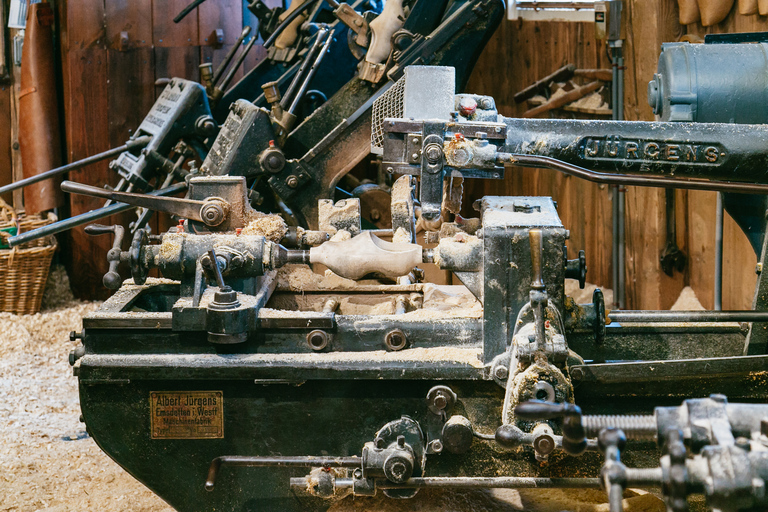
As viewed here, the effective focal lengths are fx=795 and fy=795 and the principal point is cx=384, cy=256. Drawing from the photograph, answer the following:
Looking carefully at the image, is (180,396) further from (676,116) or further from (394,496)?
(676,116)

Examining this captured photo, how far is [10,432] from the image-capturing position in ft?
11.4

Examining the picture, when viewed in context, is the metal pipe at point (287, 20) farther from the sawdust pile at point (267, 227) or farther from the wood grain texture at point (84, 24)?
the sawdust pile at point (267, 227)

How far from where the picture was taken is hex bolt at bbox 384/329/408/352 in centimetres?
226

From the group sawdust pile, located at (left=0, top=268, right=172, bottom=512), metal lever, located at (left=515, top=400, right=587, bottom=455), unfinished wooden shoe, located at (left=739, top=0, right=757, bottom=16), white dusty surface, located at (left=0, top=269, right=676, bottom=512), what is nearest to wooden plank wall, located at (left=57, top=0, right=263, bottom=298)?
sawdust pile, located at (left=0, top=268, right=172, bottom=512)

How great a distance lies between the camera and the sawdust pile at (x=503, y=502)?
2580mm

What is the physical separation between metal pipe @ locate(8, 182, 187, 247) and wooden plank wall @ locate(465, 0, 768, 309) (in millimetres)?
2312

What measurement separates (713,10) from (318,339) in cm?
278

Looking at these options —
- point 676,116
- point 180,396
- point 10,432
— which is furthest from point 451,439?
point 10,432

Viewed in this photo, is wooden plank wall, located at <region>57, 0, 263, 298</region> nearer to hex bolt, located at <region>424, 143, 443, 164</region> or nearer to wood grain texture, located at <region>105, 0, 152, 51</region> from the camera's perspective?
wood grain texture, located at <region>105, 0, 152, 51</region>

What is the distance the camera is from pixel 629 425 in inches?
55.5

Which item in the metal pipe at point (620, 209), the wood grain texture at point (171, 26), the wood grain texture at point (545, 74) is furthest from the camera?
the wood grain texture at point (171, 26)

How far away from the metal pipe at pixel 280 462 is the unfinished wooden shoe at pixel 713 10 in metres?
2.91

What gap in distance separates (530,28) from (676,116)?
2999 mm

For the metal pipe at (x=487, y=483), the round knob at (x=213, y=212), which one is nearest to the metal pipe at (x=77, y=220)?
the round knob at (x=213, y=212)
